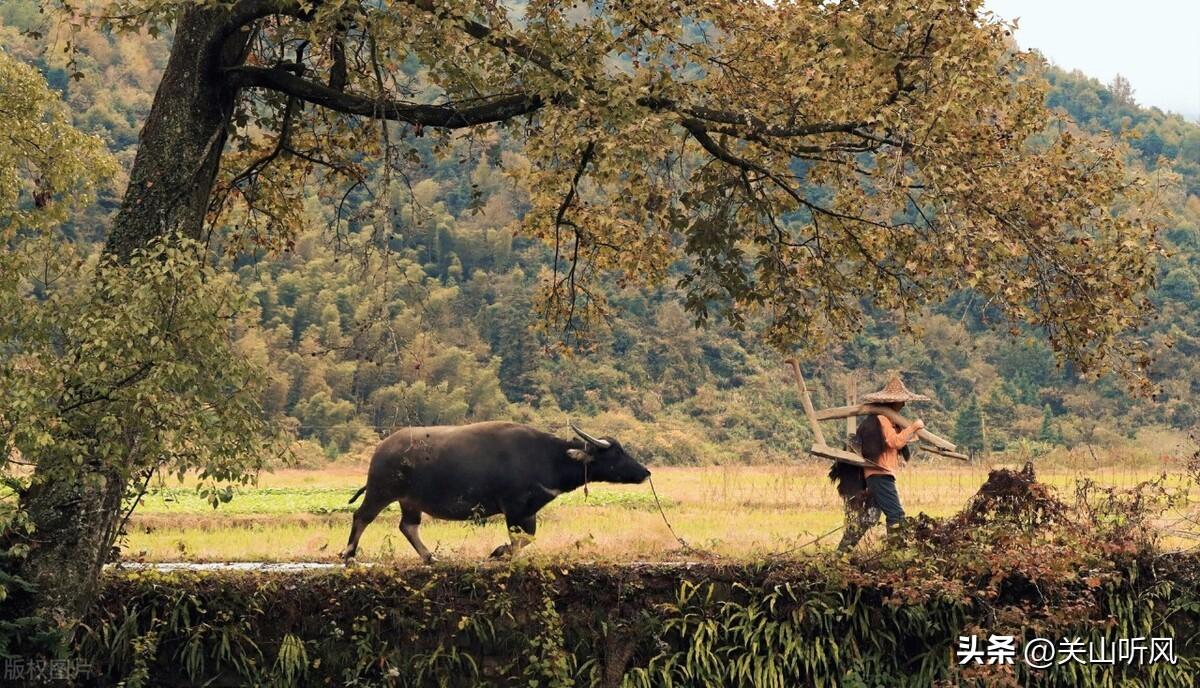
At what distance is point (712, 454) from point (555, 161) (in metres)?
31.6

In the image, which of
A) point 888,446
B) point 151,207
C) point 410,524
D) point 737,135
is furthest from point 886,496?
point 151,207

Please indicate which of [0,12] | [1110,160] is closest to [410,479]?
[1110,160]

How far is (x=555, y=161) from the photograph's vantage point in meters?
13.2

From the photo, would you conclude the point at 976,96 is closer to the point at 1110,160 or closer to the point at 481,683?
the point at 1110,160

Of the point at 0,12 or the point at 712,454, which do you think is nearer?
the point at 712,454

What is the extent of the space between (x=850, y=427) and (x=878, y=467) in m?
0.82

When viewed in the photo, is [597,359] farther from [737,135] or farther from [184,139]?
[184,139]

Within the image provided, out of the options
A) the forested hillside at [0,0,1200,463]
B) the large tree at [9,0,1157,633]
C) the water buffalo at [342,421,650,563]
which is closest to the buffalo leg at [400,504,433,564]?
the water buffalo at [342,421,650,563]

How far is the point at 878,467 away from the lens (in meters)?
12.7

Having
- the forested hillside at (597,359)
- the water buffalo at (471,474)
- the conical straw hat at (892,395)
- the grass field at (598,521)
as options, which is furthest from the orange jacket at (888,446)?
the forested hillside at (597,359)

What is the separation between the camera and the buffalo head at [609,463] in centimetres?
1490

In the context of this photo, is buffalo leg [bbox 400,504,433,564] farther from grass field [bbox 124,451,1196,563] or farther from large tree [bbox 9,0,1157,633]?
large tree [bbox 9,0,1157,633]

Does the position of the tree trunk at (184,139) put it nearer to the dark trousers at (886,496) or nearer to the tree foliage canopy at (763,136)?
the tree foliage canopy at (763,136)

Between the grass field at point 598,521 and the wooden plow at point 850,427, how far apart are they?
0.82 metres
